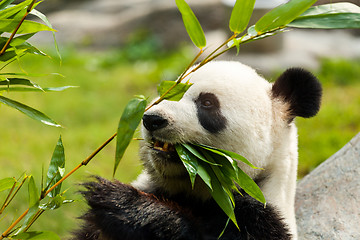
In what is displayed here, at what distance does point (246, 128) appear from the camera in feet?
8.22

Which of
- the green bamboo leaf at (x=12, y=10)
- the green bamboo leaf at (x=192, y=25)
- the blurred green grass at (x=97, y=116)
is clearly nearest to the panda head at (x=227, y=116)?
the green bamboo leaf at (x=192, y=25)

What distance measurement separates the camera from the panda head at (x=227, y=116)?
2363mm

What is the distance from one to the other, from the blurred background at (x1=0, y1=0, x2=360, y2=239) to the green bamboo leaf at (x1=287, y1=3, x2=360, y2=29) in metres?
1.53

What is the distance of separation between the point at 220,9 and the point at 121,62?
92.9 inches

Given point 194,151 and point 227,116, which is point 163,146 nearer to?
point 194,151

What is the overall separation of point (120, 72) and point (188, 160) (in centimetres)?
664

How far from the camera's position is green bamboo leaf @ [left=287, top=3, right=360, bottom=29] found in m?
1.90

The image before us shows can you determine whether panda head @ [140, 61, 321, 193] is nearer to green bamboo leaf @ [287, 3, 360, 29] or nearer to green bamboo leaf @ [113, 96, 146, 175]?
green bamboo leaf @ [113, 96, 146, 175]

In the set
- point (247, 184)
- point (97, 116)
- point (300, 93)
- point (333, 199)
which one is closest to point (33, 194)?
point (247, 184)

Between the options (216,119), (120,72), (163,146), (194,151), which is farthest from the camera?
(120,72)

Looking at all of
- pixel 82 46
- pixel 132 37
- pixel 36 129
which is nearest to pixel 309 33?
pixel 132 37

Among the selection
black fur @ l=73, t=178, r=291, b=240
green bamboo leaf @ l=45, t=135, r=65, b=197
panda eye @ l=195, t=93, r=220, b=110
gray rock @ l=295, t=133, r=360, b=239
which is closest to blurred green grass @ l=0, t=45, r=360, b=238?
gray rock @ l=295, t=133, r=360, b=239

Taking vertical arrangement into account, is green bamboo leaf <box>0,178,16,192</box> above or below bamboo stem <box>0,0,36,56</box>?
below

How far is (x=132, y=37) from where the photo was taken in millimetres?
9945
